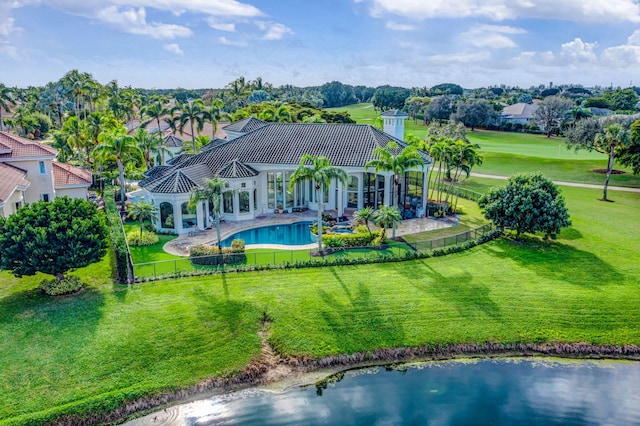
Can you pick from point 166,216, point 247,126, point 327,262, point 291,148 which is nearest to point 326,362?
point 327,262

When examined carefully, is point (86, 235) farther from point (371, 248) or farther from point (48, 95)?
point (48, 95)

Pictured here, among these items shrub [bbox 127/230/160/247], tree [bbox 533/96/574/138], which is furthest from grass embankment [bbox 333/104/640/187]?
shrub [bbox 127/230/160/247]

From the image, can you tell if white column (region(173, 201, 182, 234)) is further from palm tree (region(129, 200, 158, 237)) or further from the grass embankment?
the grass embankment

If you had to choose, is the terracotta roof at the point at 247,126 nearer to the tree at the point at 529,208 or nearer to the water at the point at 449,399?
the tree at the point at 529,208

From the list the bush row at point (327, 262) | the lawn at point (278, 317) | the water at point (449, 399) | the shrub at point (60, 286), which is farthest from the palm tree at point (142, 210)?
the water at point (449, 399)

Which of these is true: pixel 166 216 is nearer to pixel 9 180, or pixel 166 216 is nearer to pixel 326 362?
pixel 9 180
